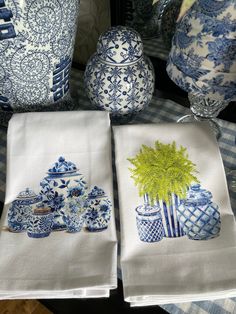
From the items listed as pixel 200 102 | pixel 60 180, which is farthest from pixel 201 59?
pixel 60 180

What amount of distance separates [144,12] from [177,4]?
6cm

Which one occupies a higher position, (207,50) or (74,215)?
(207,50)

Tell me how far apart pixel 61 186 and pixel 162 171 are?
11 cm

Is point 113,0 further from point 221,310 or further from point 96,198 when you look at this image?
point 221,310

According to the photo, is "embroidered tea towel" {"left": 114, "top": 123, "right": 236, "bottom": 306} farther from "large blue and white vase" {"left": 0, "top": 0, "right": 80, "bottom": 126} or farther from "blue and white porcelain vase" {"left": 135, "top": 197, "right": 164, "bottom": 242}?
"large blue and white vase" {"left": 0, "top": 0, "right": 80, "bottom": 126}

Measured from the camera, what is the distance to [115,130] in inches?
15.6

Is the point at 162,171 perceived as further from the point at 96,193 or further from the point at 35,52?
the point at 35,52

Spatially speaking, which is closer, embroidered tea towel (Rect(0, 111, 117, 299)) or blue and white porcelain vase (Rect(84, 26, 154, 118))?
embroidered tea towel (Rect(0, 111, 117, 299))

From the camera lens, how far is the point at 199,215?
1.10ft

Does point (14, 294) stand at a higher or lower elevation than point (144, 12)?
lower

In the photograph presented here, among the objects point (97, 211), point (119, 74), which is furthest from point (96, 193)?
point (119, 74)

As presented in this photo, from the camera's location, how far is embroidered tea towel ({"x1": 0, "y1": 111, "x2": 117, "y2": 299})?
0.95 ft

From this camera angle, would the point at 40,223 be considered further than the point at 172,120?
No

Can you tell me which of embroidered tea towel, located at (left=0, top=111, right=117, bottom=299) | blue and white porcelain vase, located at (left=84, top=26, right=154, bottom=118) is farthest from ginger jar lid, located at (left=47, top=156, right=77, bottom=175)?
blue and white porcelain vase, located at (left=84, top=26, right=154, bottom=118)
